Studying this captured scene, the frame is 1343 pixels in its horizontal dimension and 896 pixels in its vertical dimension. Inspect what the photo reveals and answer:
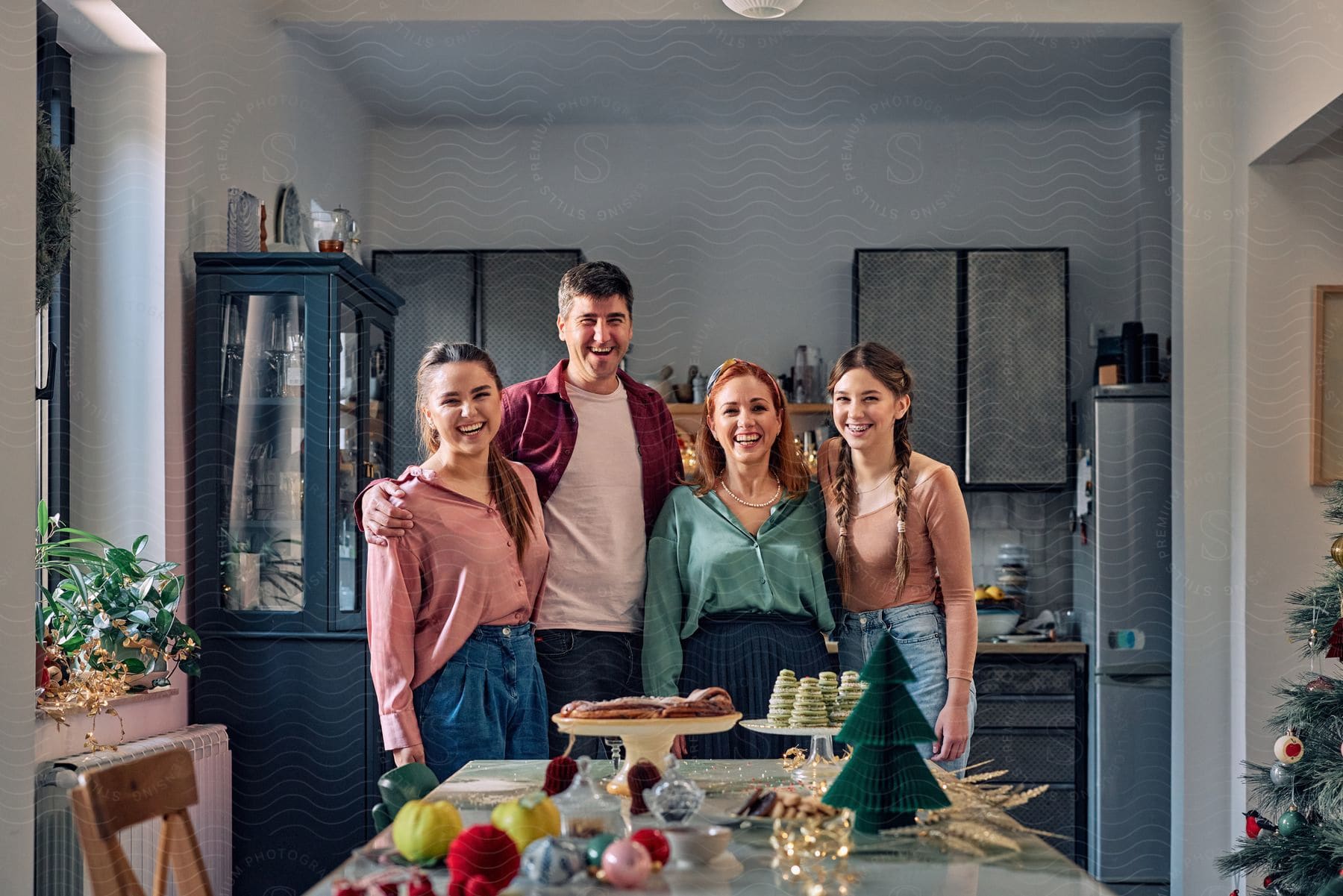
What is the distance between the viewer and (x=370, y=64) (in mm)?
3514

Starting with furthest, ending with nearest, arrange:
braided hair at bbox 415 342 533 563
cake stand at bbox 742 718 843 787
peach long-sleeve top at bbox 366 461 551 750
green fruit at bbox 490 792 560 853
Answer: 1. braided hair at bbox 415 342 533 563
2. peach long-sleeve top at bbox 366 461 551 750
3. cake stand at bbox 742 718 843 787
4. green fruit at bbox 490 792 560 853

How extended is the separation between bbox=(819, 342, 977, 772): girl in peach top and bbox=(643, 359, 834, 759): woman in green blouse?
6 centimetres

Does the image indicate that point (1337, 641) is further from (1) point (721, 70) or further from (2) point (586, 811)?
(1) point (721, 70)

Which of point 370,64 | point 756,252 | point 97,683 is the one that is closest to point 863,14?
point 756,252

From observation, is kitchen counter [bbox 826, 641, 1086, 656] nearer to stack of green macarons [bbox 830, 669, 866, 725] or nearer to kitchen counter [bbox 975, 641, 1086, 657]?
kitchen counter [bbox 975, 641, 1086, 657]

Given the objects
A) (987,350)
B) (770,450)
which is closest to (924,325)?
(987,350)

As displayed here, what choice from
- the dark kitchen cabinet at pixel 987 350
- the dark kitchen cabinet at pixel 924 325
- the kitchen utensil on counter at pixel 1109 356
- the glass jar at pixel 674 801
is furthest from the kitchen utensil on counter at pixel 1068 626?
the glass jar at pixel 674 801

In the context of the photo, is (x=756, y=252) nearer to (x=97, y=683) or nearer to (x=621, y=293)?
(x=621, y=293)

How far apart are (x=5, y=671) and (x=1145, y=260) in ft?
11.2

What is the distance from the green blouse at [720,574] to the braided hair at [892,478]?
0.04m

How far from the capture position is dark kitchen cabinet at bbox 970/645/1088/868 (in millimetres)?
→ 3510

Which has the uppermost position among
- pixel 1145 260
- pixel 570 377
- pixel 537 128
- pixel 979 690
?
pixel 537 128

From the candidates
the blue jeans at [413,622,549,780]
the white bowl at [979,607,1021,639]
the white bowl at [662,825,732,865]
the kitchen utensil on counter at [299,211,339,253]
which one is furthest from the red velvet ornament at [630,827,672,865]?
the white bowl at [979,607,1021,639]

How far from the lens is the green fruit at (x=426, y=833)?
1.06 metres
